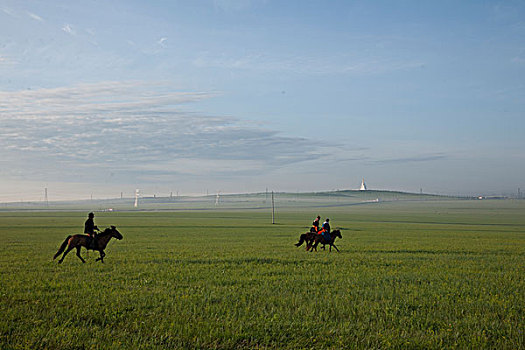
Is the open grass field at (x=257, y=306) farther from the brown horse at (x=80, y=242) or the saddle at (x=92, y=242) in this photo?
the saddle at (x=92, y=242)

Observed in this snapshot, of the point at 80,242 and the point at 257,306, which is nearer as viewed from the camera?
the point at 257,306

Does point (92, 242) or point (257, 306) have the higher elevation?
point (92, 242)

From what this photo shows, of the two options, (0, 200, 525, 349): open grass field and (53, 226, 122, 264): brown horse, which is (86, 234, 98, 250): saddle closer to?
(53, 226, 122, 264): brown horse

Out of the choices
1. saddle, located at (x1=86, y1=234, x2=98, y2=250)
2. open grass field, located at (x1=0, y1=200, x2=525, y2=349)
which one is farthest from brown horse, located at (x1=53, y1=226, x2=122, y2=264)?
open grass field, located at (x1=0, y1=200, x2=525, y2=349)

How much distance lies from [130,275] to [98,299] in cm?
448

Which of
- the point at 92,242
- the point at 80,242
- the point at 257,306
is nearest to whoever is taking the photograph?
the point at 257,306

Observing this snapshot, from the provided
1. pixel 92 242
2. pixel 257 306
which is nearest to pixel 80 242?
pixel 92 242

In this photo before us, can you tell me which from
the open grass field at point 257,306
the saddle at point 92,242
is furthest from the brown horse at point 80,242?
the open grass field at point 257,306

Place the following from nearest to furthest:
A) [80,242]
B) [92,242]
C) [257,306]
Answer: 1. [257,306]
2. [80,242]
3. [92,242]

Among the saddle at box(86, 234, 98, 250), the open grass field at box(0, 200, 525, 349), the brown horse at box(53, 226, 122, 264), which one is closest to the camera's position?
the open grass field at box(0, 200, 525, 349)

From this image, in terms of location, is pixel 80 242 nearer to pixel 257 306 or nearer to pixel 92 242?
pixel 92 242

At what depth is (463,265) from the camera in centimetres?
2177

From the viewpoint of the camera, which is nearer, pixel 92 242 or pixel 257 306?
pixel 257 306

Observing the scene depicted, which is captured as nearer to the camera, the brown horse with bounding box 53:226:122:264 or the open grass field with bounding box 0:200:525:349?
the open grass field with bounding box 0:200:525:349
